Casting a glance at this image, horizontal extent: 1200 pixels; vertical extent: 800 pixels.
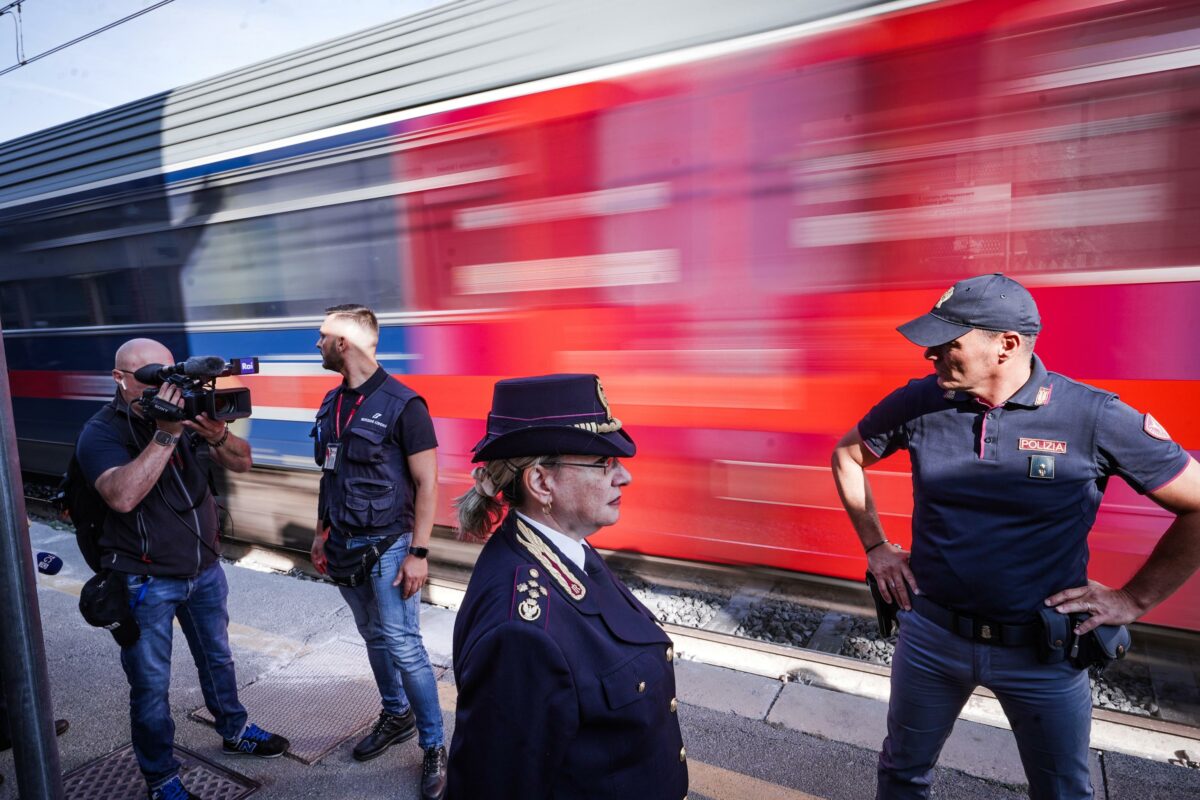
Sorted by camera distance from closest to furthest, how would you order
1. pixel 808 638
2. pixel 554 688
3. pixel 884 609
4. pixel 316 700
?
1. pixel 554 688
2. pixel 884 609
3. pixel 316 700
4. pixel 808 638

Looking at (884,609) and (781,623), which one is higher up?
(884,609)

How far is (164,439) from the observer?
2609 millimetres

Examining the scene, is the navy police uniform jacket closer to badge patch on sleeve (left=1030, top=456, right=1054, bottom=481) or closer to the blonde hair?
the blonde hair

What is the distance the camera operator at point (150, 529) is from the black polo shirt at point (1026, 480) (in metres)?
2.49

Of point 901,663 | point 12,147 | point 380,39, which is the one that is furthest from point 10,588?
point 12,147

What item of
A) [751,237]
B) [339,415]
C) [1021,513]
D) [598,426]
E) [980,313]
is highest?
[751,237]

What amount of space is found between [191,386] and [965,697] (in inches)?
106

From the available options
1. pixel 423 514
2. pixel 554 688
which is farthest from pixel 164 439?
pixel 554 688

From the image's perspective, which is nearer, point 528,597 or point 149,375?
point 528,597

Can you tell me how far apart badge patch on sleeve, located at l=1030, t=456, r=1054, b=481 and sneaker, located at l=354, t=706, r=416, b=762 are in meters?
2.44

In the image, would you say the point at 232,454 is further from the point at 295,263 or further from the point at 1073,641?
the point at 1073,641

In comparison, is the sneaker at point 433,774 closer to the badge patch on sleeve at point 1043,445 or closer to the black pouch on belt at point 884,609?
the black pouch on belt at point 884,609

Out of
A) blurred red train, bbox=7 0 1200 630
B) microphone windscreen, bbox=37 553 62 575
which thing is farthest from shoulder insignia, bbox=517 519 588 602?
blurred red train, bbox=7 0 1200 630

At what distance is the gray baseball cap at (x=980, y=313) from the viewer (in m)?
2.01
